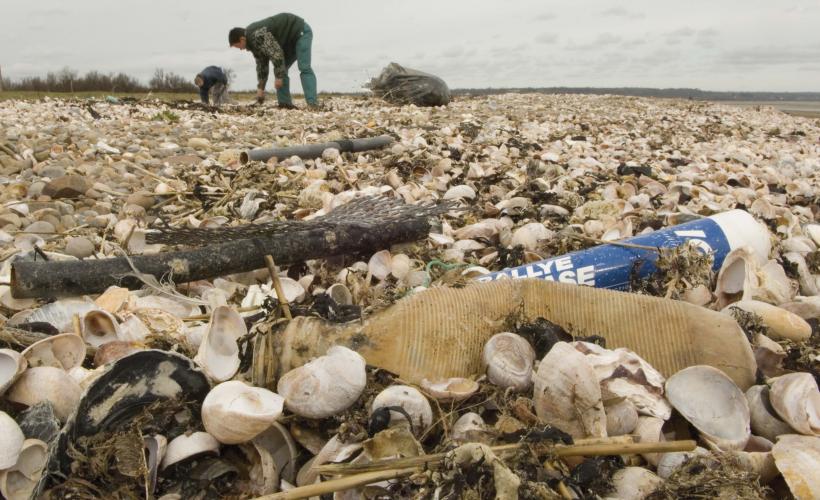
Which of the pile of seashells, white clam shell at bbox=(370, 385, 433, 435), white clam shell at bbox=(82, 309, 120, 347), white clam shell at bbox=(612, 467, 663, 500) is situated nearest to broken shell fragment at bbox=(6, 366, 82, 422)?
the pile of seashells

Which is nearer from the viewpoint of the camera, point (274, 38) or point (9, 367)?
point (9, 367)

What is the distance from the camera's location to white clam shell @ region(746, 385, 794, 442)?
58.6 inches

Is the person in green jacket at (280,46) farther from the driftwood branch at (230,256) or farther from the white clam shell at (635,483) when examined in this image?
the white clam shell at (635,483)

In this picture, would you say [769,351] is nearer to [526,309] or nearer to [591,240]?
[526,309]

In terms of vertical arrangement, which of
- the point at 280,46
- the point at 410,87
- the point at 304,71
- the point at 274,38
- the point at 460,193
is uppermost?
the point at 274,38

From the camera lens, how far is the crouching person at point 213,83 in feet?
41.0

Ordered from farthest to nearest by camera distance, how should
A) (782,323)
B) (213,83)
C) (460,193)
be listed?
(213,83)
(460,193)
(782,323)

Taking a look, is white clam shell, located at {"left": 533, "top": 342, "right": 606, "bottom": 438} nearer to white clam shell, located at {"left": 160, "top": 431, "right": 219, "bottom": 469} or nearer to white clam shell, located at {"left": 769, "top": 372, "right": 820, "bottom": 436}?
white clam shell, located at {"left": 769, "top": 372, "right": 820, "bottom": 436}

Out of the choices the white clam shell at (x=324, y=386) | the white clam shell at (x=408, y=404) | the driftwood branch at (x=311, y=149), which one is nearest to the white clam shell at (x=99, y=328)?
the white clam shell at (x=324, y=386)

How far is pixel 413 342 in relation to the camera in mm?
1694

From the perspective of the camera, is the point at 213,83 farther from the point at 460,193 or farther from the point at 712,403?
the point at 712,403

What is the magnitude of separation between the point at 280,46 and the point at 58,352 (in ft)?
34.3

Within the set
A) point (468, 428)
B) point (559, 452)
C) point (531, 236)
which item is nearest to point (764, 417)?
point (559, 452)

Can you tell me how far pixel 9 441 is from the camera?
4.34ft
